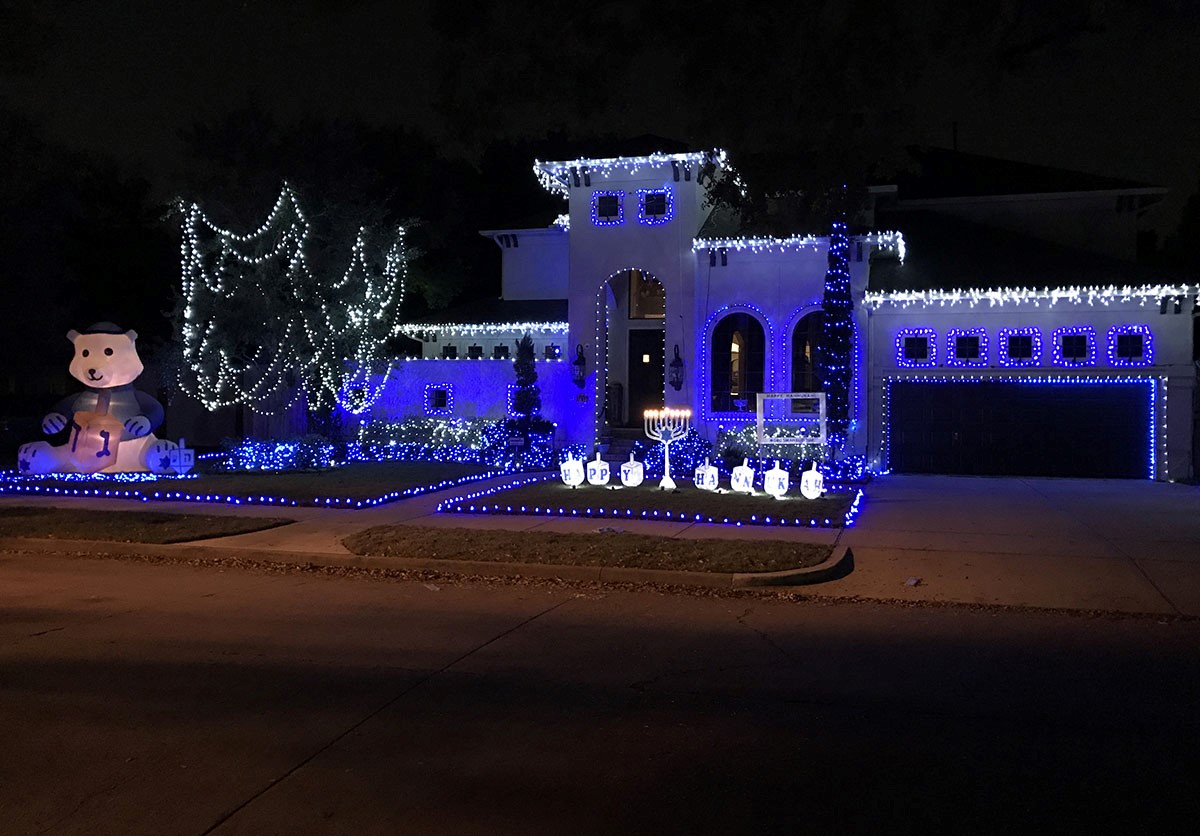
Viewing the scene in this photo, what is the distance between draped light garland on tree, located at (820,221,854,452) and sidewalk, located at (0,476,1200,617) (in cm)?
341

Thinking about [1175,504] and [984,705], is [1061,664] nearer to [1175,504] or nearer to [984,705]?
[984,705]

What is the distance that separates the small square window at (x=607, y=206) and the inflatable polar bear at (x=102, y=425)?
10872 mm

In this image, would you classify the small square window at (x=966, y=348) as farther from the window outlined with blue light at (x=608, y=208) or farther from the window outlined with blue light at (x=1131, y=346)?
the window outlined with blue light at (x=608, y=208)

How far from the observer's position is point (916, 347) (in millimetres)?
22766

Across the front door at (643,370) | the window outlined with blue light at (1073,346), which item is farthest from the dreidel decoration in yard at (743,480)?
the front door at (643,370)

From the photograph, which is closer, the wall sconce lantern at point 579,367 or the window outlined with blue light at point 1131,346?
the window outlined with blue light at point 1131,346

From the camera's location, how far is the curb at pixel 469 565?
34.2 feet

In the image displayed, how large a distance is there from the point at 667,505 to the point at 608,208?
1070cm

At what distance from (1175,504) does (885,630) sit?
11012 millimetres

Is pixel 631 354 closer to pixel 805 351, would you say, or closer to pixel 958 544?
pixel 805 351

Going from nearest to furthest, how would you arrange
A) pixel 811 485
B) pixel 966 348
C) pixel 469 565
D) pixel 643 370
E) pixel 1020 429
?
pixel 469 565 → pixel 811 485 → pixel 1020 429 → pixel 966 348 → pixel 643 370

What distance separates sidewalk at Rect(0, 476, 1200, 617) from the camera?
33.5 ft

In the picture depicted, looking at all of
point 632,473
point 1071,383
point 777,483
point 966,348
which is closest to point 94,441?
point 632,473

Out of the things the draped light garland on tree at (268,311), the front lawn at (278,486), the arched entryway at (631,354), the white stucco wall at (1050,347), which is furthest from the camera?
the arched entryway at (631,354)
